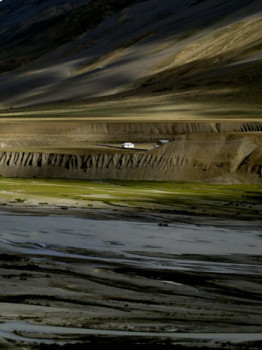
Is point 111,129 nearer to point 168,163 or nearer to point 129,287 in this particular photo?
point 168,163

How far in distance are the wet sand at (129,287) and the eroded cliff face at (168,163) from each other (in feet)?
104

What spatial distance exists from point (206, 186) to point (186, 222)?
23013mm

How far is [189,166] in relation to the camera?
217 feet

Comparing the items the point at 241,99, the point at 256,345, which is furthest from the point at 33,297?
the point at 241,99

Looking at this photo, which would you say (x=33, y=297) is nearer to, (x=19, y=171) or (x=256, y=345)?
(x=256, y=345)

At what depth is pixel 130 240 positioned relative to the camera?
3025cm

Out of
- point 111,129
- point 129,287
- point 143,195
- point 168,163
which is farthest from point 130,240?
point 111,129

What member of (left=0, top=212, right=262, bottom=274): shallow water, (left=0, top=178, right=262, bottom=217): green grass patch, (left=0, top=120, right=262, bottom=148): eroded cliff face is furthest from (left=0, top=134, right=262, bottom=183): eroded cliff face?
(left=0, top=212, right=262, bottom=274): shallow water

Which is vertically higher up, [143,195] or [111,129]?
[111,129]

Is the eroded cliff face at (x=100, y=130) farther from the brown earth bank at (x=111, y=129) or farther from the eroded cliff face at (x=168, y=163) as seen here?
the eroded cliff face at (x=168, y=163)

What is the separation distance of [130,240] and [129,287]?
9.31 meters

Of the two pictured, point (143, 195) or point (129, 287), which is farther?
point (143, 195)

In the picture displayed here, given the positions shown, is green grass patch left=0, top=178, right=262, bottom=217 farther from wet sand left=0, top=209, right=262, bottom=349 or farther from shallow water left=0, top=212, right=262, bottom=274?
wet sand left=0, top=209, right=262, bottom=349

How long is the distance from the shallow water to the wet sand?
3 cm
